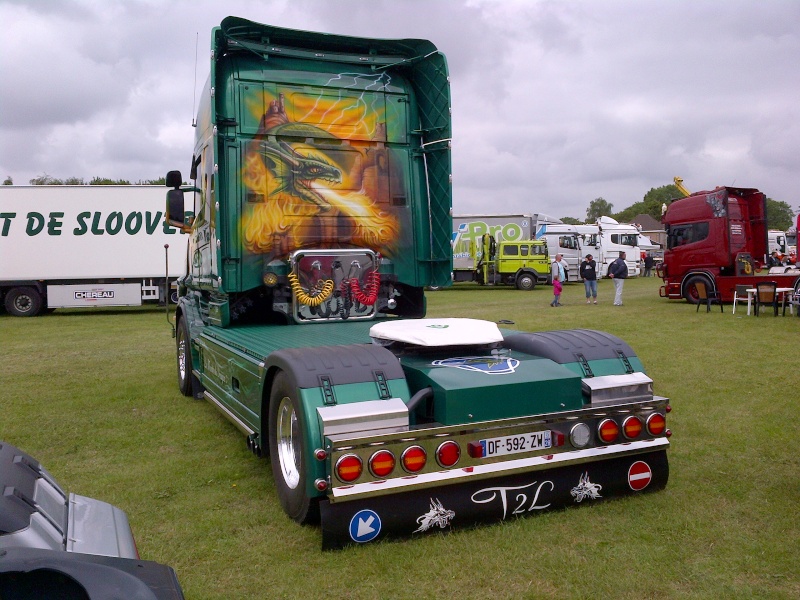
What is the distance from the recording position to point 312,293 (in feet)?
20.6

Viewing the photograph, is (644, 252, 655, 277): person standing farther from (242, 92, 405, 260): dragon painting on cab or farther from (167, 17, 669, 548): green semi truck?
(242, 92, 405, 260): dragon painting on cab

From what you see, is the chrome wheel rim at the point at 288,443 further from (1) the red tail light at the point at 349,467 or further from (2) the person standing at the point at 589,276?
(2) the person standing at the point at 589,276

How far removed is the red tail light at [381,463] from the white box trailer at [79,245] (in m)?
18.3

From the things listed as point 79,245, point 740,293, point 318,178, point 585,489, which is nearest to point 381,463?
point 585,489

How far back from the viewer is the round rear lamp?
373 cm

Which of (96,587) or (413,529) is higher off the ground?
(96,587)

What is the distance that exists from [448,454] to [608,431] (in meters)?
1.02

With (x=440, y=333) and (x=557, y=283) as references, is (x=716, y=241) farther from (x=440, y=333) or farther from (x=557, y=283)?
(x=440, y=333)

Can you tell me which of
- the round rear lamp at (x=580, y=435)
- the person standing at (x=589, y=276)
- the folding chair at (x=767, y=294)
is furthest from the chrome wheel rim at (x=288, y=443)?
the person standing at (x=589, y=276)

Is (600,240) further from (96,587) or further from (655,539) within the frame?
(96,587)

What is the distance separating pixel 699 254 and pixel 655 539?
1774 centimetres

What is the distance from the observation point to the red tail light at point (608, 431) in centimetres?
382

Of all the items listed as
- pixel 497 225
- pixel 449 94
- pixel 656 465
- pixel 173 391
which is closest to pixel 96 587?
pixel 656 465

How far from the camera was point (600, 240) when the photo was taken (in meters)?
36.0
